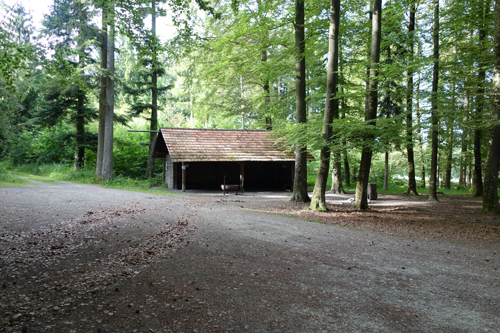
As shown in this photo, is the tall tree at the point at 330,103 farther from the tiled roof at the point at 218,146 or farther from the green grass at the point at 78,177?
the green grass at the point at 78,177

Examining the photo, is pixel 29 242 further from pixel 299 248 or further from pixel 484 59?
pixel 484 59

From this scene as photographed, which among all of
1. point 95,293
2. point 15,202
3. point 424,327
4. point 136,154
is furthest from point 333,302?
point 136,154

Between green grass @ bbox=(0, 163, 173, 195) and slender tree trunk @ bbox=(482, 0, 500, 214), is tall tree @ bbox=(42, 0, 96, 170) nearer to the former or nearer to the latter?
green grass @ bbox=(0, 163, 173, 195)

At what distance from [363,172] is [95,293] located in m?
10.1

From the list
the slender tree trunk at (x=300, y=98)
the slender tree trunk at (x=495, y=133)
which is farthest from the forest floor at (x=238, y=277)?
the slender tree trunk at (x=300, y=98)

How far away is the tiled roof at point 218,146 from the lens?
19000 millimetres

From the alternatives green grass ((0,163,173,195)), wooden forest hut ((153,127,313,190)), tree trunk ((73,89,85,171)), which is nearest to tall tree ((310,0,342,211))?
wooden forest hut ((153,127,313,190))

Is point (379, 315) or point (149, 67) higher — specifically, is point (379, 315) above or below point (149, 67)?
below

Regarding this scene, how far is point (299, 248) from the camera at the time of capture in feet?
19.1

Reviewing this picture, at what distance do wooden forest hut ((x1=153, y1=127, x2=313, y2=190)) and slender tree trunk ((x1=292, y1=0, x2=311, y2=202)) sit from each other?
5726mm

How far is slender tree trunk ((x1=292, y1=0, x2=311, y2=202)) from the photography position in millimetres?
12805

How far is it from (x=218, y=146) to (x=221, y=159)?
1560 millimetres

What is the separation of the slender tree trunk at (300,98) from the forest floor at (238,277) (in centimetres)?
540

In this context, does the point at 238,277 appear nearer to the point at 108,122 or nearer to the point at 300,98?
the point at 300,98
